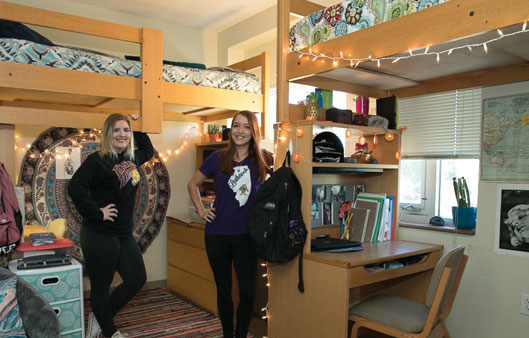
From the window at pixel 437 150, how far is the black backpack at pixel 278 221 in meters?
0.95

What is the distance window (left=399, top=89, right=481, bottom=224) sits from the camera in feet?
8.37

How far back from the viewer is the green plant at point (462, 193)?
2504mm

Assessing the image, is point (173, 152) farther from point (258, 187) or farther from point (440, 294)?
point (440, 294)

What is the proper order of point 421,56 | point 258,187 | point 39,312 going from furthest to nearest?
point 258,187, point 421,56, point 39,312

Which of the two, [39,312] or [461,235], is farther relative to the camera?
[461,235]

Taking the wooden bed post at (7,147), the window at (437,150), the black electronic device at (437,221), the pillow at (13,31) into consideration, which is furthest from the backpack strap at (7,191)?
the black electronic device at (437,221)

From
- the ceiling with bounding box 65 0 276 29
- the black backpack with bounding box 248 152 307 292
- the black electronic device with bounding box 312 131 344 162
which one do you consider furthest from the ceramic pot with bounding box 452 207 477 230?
the ceiling with bounding box 65 0 276 29

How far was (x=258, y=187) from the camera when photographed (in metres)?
2.32

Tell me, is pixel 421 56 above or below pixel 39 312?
above

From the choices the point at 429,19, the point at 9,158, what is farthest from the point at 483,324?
the point at 9,158

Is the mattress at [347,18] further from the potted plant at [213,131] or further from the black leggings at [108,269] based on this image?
the potted plant at [213,131]

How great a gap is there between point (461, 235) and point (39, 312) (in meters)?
2.22

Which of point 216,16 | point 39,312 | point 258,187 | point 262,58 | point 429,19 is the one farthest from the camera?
point 216,16

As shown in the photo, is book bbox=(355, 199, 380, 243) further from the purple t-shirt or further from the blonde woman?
the blonde woman
